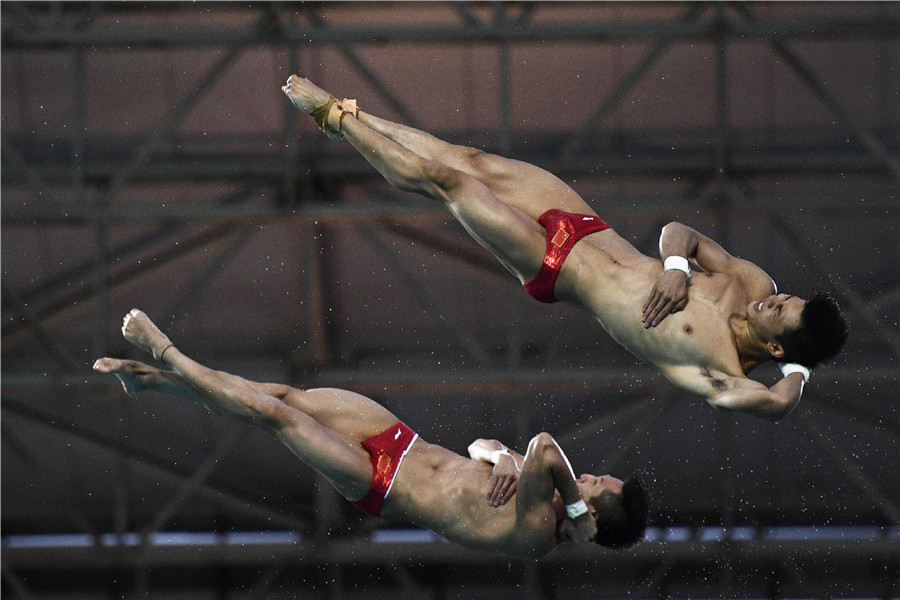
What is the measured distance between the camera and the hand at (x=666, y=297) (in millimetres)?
5977

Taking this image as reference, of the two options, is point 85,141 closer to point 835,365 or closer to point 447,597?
point 447,597

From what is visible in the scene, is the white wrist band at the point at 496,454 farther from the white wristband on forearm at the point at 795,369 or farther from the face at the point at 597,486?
the white wristband on forearm at the point at 795,369

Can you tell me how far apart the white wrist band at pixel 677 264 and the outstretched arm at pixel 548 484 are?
86 cm

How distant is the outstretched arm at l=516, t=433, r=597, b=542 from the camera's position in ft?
18.9

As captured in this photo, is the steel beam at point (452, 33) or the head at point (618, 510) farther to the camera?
the steel beam at point (452, 33)

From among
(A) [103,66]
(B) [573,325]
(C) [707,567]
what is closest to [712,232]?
(B) [573,325]

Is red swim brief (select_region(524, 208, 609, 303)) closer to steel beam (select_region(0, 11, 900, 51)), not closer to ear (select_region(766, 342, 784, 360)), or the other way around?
ear (select_region(766, 342, 784, 360))

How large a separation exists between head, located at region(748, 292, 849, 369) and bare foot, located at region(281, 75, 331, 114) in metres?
2.09

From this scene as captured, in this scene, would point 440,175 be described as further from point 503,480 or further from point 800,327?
point 800,327

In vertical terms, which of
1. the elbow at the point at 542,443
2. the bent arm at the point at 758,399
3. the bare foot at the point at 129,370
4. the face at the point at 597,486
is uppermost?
the bare foot at the point at 129,370

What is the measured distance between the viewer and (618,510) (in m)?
6.10

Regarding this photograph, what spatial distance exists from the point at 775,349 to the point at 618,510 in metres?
0.92

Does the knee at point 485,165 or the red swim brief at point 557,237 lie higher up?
the knee at point 485,165

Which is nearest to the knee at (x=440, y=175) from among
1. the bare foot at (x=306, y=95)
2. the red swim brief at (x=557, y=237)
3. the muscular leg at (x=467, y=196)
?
the muscular leg at (x=467, y=196)
